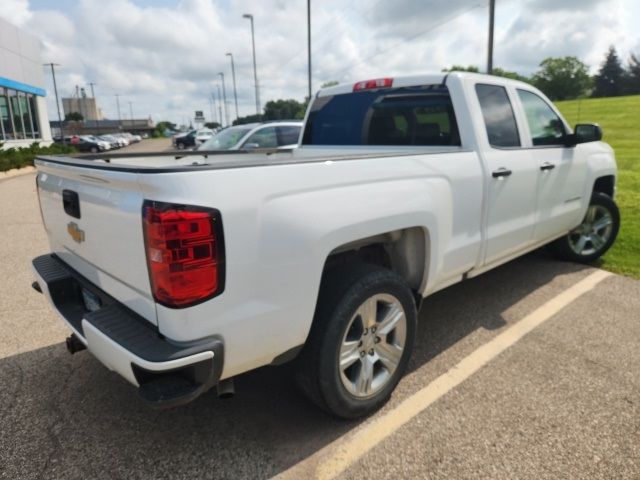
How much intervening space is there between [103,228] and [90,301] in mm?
626

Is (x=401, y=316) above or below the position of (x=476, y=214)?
below

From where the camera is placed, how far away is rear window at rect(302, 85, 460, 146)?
11.9 feet

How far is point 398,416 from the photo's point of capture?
2.76m

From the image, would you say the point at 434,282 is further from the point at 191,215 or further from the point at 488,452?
the point at 191,215

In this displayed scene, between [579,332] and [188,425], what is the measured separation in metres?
2.92

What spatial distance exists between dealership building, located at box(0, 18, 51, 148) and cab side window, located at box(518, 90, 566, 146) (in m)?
27.5

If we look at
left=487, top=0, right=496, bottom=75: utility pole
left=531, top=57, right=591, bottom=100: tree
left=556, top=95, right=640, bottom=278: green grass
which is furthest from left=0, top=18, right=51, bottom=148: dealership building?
left=531, top=57, right=591, bottom=100: tree

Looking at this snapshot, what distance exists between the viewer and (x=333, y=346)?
94.5 inches

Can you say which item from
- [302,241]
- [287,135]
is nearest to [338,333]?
[302,241]

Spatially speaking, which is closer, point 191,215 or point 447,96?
point 191,215

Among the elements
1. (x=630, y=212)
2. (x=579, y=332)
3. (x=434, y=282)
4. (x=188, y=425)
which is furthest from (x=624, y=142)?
(x=188, y=425)

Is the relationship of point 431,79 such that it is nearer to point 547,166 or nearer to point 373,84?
point 373,84

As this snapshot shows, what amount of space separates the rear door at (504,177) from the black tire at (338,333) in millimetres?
1196

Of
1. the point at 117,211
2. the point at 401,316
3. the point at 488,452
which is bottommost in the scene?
the point at 488,452
